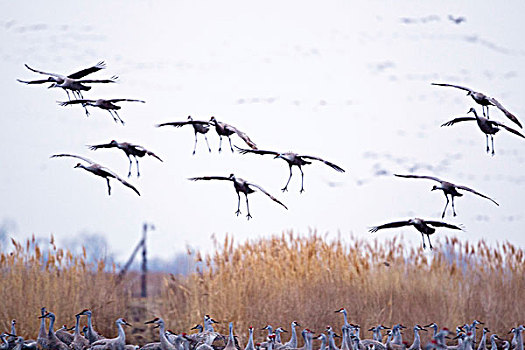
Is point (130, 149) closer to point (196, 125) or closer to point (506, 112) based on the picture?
point (196, 125)

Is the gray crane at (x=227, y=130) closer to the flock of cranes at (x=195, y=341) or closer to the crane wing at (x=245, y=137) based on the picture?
the crane wing at (x=245, y=137)

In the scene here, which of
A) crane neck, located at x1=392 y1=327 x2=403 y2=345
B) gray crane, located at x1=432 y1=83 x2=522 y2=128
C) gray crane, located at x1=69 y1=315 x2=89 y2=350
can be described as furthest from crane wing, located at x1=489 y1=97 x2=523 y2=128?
gray crane, located at x1=69 y1=315 x2=89 y2=350

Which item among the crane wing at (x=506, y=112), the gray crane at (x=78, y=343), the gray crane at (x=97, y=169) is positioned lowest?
the gray crane at (x=78, y=343)

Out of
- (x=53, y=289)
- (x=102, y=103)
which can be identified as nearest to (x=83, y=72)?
(x=102, y=103)

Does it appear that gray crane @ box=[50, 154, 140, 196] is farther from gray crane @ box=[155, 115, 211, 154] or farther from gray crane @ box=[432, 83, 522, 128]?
gray crane @ box=[432, 83, 522, 128]

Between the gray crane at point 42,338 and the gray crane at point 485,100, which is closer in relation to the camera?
the gray crane at point 485,100

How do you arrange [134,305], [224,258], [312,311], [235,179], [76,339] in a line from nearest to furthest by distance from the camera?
[235,179]
[76,339]
[312,311]
[224,258]
[134,305]

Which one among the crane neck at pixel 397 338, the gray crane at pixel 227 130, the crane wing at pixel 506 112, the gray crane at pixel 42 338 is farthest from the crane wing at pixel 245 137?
the gray crane at pixel 42 338

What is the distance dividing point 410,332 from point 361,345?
2296 mm

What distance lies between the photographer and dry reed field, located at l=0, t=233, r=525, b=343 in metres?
11.7

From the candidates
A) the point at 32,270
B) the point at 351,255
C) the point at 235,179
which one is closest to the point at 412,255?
the point at 351,255

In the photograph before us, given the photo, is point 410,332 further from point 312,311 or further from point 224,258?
point 224,258

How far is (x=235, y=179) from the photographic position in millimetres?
9281

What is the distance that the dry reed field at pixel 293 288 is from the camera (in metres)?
11.7
